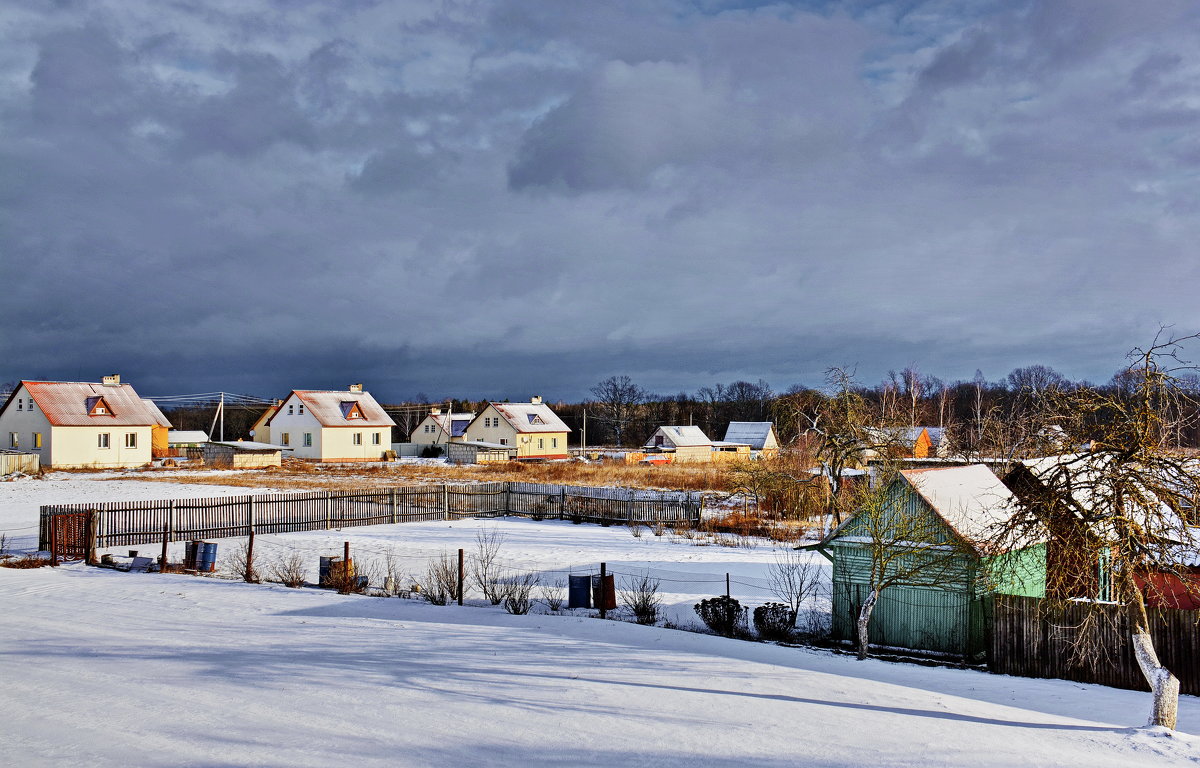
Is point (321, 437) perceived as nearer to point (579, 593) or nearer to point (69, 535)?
point (69, 535)

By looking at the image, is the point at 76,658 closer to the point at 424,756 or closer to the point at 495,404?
the point at 424,756

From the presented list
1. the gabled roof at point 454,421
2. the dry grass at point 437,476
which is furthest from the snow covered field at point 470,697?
the gabled roof at point 454,421

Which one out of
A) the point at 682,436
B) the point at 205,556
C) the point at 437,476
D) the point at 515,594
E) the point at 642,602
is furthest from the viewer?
the point at 682,436

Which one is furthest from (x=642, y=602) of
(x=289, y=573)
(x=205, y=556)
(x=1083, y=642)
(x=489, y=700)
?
(x=205, y=556)

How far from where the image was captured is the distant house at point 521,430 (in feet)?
267

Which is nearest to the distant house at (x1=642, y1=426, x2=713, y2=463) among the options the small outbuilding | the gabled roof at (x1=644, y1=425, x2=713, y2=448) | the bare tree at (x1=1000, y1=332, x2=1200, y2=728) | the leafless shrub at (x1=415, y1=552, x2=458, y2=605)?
the gabled roof at (x1=644, y1=425, x2=713, y2=448)

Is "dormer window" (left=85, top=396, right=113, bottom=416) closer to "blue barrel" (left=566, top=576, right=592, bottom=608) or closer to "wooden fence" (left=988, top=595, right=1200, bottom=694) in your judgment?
"blue barrel" (left=566, top=576, right=592, bottom=608)

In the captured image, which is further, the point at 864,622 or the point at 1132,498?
the point at 864,622

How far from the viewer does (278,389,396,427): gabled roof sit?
69938 mm

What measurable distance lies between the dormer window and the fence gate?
43764 millimetres

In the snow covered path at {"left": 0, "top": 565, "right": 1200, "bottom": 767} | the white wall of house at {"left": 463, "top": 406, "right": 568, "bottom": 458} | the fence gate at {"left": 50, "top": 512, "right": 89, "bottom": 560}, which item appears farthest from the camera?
the white wall of house at {"left": 463, "top": 406, "right": 568, "bottom": 458}

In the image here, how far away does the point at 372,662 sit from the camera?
11.5 meters

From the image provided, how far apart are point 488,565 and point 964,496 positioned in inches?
453

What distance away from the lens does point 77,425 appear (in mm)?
57312
